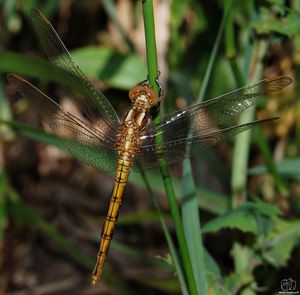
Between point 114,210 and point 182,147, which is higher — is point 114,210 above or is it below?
below

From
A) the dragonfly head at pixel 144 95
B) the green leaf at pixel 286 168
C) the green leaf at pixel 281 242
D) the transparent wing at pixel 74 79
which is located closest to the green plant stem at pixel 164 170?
the dragonfly head at pixel 144 95

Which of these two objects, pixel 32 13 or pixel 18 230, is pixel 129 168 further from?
pixel 18 230

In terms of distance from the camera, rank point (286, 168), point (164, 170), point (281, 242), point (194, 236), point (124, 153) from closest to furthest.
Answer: point (164, 170) < point (194, 236) < point (124, 153) < point (281, 242) < point (286, 168)

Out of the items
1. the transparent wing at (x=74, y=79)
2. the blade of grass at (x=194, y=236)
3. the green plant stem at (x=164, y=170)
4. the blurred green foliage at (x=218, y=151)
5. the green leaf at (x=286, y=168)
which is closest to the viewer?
the green plant stem at (x=164, y=170)

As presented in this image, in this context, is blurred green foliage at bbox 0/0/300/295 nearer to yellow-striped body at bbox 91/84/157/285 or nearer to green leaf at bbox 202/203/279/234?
green leaf at bbox 202/203/279/234

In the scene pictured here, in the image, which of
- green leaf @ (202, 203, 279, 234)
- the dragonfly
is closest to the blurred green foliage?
green leaf @ (202, 203, 279, 234)

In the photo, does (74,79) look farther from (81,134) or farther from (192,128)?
(192,128)

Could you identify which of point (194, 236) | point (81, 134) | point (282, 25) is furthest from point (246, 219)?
point (282, 25)

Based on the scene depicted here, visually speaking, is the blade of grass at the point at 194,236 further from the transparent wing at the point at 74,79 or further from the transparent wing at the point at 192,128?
the transparent wing at the point at 74,79
